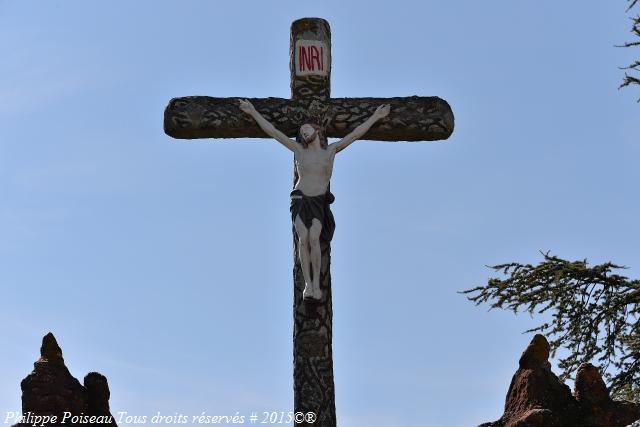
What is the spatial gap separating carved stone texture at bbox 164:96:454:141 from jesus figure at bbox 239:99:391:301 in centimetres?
14

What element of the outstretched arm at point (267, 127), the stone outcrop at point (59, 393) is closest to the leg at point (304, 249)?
the outstretched arm at point (267, 127)

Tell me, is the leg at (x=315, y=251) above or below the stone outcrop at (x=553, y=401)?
above

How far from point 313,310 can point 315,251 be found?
48 centimetres

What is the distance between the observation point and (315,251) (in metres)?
11.8

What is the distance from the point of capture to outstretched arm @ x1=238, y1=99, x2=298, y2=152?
1223 cm

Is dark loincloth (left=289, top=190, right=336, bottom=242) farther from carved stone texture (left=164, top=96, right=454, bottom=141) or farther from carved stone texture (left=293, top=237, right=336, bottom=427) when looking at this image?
carved stone texture (left=164, top=96, right=454, bottom=141)

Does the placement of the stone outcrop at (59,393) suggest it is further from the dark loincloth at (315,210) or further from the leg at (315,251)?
the dark loincloth at (315,210)

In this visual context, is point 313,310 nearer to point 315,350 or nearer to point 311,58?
point 315,350

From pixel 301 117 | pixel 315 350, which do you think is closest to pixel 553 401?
pixel 315 350

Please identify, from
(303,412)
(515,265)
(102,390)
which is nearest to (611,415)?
(303,412)

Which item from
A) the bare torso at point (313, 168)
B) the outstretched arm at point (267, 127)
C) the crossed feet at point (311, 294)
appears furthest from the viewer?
the outstretched arm at point (267, 127)

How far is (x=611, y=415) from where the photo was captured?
10.1m

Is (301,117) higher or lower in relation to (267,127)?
higher

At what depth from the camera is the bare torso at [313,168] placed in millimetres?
11977
